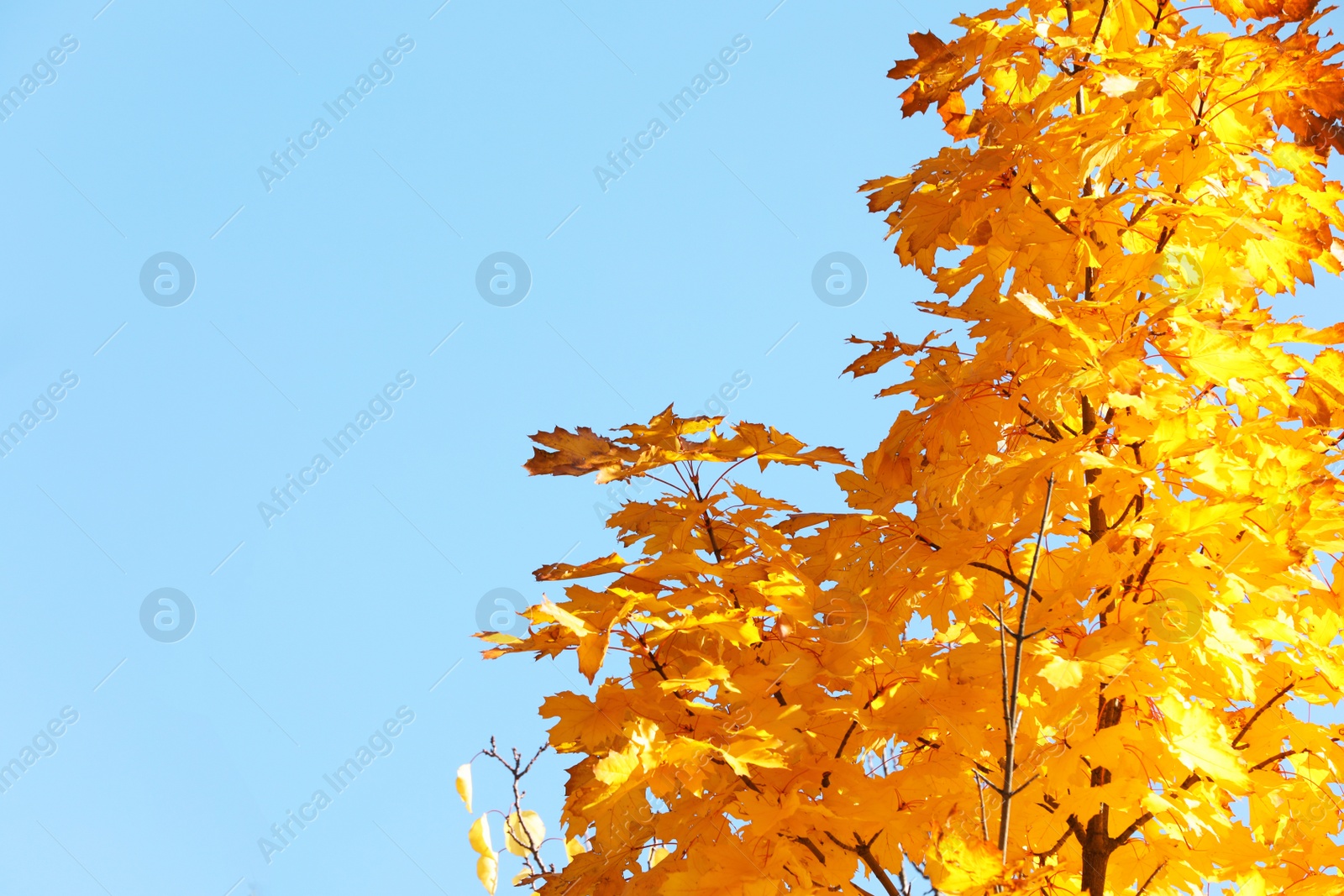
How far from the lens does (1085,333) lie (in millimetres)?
2131

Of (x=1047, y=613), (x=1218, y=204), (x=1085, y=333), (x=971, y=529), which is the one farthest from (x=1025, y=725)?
(x=1218, y=204)

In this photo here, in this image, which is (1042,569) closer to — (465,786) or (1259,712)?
(1259,712)

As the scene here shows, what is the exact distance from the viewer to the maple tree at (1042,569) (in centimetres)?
206

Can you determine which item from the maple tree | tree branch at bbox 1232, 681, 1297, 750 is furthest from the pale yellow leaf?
tree branch at bbox 1232, 681, 1297, 750

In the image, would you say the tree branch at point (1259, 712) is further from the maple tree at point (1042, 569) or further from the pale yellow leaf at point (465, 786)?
the pale yellow leaf at point (465, 786)

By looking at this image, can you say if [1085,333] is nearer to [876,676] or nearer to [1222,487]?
[1222,487]

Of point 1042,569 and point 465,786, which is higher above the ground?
point 1042,569

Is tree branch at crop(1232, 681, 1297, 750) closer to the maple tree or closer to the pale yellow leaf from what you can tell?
the maple tree

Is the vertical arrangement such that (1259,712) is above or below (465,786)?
above

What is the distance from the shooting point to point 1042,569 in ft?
8.32

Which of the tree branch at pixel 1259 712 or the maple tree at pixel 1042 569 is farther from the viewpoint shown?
the tree branch at pixel 1259 712

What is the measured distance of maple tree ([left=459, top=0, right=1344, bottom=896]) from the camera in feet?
6.75

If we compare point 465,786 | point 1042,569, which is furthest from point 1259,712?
point 465,786

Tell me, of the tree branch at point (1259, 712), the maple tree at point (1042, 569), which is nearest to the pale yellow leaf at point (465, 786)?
the maple tree at point (1042, 569)
